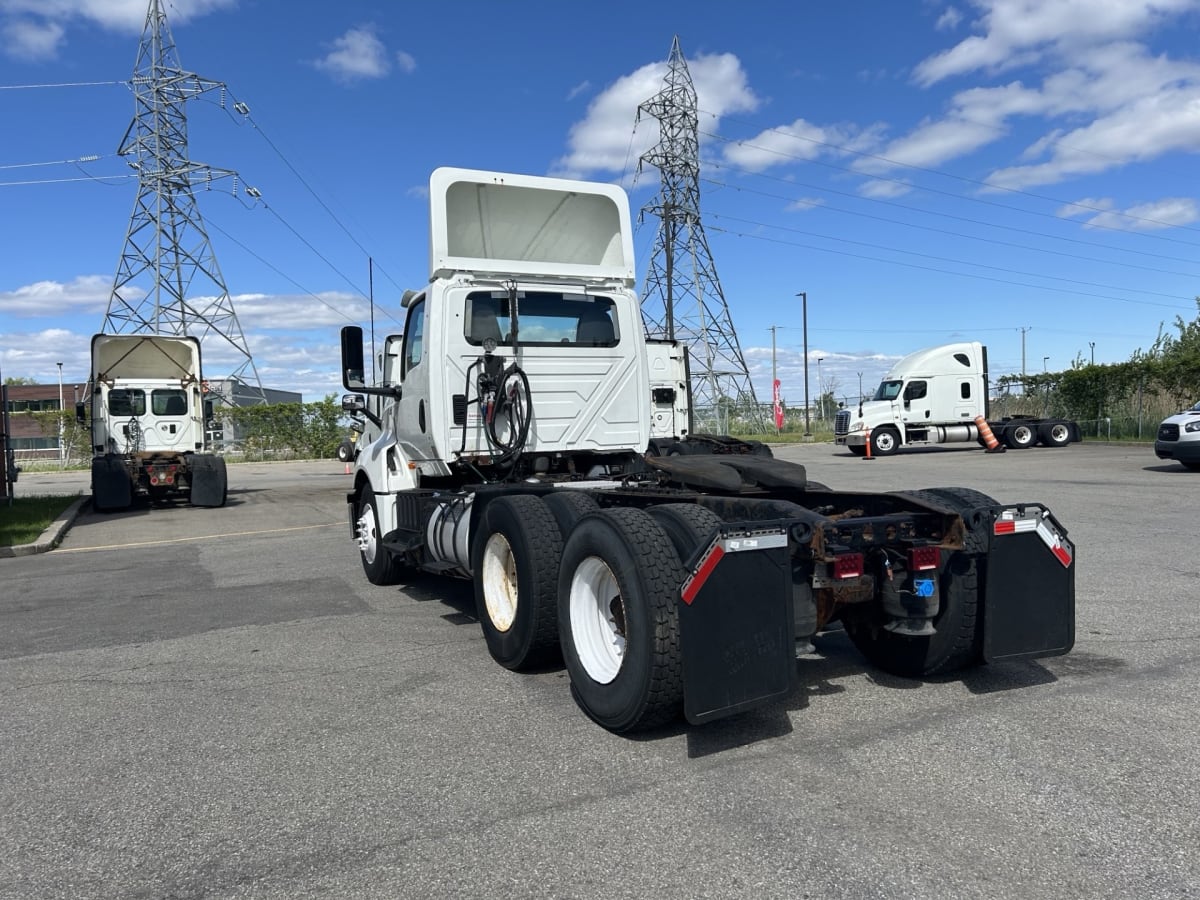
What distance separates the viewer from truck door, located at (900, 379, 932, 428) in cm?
2942

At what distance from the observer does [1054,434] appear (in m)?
29.1

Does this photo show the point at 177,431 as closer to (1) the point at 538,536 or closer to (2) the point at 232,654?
(2) the point at 232,654

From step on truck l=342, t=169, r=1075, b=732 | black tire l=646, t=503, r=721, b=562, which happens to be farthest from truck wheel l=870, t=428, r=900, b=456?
black tire l=646, t=503, r=721, b=562

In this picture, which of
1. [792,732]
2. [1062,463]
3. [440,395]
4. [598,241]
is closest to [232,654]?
[440,395]

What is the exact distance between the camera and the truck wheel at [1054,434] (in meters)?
29.0

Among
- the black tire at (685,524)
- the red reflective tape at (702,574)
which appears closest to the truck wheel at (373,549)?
the black tire at (685,524)

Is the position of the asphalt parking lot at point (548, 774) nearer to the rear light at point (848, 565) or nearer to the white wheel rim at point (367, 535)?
the rear light at point (848, 565)

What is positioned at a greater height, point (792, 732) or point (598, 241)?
point (598, 241)

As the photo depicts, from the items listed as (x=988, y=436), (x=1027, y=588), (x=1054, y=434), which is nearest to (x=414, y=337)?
(x=1027, y=588)

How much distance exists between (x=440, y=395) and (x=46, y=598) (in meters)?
4.64

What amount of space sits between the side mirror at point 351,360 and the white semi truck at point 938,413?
2383cm

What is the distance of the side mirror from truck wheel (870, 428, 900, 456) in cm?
2390

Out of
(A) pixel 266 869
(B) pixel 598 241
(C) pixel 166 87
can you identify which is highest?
(C) pixel 166 87

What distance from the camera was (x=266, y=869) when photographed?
3.04 metres
